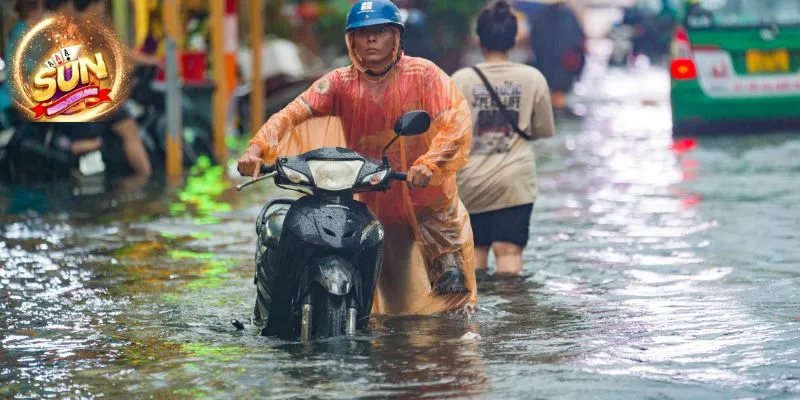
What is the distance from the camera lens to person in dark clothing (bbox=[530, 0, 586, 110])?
27.6 meters

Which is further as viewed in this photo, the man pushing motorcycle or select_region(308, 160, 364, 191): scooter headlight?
the man pushing motorcycle

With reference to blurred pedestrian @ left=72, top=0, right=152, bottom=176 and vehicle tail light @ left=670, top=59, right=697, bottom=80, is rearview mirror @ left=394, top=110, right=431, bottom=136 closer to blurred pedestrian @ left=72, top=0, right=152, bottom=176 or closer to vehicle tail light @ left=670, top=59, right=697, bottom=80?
blurred pedestrian @ left=72, top=0, right=152, bottom=176

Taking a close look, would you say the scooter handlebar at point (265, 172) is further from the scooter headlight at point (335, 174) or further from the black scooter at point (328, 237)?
the scooter headlight at point (335, 174)

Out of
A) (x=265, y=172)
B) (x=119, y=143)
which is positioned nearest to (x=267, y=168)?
(x=265, y=172)

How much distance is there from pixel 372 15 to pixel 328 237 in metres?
1.13

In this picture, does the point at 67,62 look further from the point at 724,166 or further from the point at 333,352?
the point at 724,166

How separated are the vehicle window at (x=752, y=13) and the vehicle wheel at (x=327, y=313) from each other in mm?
11902

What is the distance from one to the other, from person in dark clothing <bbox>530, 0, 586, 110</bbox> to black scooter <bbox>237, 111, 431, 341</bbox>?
1998 centimetres

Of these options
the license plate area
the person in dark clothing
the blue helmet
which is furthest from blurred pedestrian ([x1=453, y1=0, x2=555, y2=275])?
the person in dark clothing

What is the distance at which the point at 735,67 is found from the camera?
1866cm

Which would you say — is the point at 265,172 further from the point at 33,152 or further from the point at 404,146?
the point at 33,152

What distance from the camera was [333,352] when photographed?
7195mm

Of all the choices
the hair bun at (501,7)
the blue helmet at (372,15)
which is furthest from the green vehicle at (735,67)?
the blue helmet at (372,15)

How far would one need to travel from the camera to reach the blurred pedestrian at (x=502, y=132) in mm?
9461
